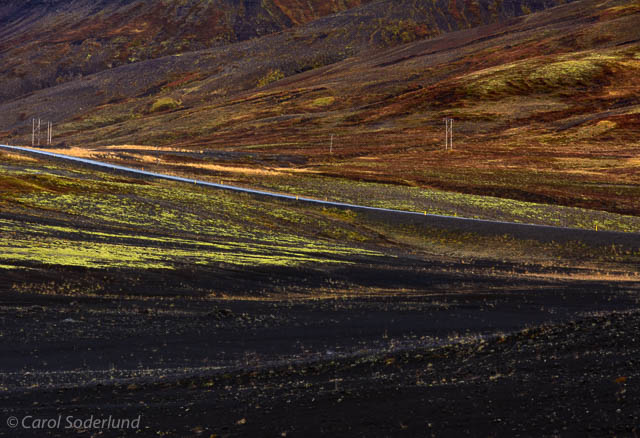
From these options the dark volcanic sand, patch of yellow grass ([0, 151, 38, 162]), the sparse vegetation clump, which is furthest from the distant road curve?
the sparse vegetation clump

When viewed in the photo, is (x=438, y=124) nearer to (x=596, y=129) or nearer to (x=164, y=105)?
(x=596, y=129)

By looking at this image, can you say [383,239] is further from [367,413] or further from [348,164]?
[348,164]

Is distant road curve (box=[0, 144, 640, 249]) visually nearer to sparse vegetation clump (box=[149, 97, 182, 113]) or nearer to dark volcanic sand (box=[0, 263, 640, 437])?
dark volcanic sand (box=[0, 263, 640, 437])

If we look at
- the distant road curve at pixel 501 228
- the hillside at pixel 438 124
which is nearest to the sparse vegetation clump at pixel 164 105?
the hillside at pixel 438 124

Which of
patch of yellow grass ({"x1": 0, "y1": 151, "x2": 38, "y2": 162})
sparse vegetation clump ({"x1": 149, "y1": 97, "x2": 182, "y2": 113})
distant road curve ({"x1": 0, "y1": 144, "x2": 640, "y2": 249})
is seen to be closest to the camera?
distant road curve ({"x1": 0, "y1": 144, "x2": 640, "y2": 249})

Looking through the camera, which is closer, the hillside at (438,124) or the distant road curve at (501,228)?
the distant road curve at (501,228)

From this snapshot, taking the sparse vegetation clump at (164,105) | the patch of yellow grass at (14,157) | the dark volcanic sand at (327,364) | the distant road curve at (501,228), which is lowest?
the distant road curve at (501,228)

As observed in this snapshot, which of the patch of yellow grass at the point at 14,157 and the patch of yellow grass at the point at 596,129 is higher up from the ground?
the patch of yellow grass at the point at 596,129

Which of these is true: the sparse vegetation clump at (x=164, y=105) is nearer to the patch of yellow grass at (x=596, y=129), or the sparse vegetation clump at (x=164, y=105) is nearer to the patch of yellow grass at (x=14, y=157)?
the patch of yellow grass at (x=596, y=129)

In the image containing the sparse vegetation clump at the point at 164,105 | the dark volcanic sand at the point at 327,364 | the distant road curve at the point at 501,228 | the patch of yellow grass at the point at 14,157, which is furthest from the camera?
the sparse vegetation clump at the point at 164,105

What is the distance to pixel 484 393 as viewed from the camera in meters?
11.2

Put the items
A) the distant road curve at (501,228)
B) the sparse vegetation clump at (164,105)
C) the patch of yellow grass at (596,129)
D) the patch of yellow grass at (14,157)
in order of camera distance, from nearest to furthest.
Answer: the distant road curve at (501,228), the patch of yellow grass at (14,157), the patch of yellow grass at (596,129), the sparse vegetation clump at (164,105)

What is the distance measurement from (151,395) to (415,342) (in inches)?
286

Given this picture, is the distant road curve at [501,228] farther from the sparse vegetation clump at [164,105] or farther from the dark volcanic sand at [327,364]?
the sparse vegetation clump at [164,105]
